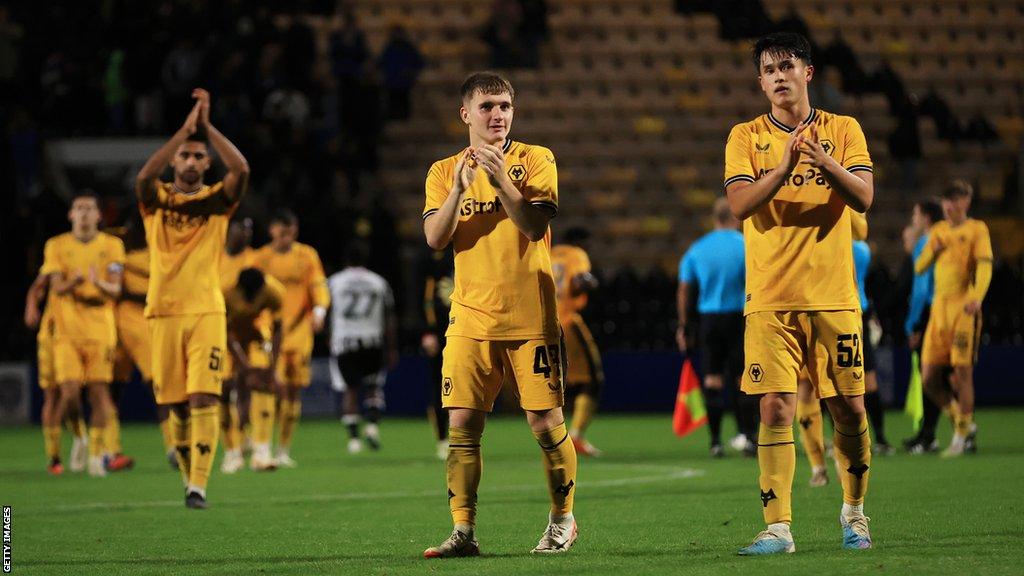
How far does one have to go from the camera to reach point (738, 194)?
7.14 m

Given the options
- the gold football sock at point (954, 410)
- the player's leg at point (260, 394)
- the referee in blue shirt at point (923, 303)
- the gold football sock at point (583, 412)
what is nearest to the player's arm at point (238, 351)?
the player's leg at point (260, 394)

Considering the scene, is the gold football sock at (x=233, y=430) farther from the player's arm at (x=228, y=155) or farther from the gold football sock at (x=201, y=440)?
the player's arm at (x=228, y=155)

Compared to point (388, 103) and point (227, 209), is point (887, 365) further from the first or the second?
point (227, 209)

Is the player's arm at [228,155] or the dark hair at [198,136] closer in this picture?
the player's arm at [228,155]

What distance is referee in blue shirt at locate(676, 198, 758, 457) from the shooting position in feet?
47.6

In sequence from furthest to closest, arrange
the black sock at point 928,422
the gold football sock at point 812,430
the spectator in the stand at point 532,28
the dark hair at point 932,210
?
1. the spectator in the stand at point 532,28
2. the black sock at point 928,422
3. the dark hair at point 932,210
4. the gold football sock at point 812,430

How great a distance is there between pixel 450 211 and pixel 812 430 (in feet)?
15.6

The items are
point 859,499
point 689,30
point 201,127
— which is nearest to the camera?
point 859,499

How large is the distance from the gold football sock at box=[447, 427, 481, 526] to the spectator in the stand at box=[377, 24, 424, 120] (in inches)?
763

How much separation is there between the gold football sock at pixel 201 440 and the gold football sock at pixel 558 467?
10.8ft

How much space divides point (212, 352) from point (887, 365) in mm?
14176

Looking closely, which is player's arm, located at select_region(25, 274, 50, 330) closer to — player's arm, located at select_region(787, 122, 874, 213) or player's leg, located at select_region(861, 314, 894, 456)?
player's leg, located at select_region(861, 314, 894, 456)

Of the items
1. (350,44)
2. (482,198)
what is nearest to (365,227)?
(350,44)

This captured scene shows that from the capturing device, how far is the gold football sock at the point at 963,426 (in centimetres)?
1421
